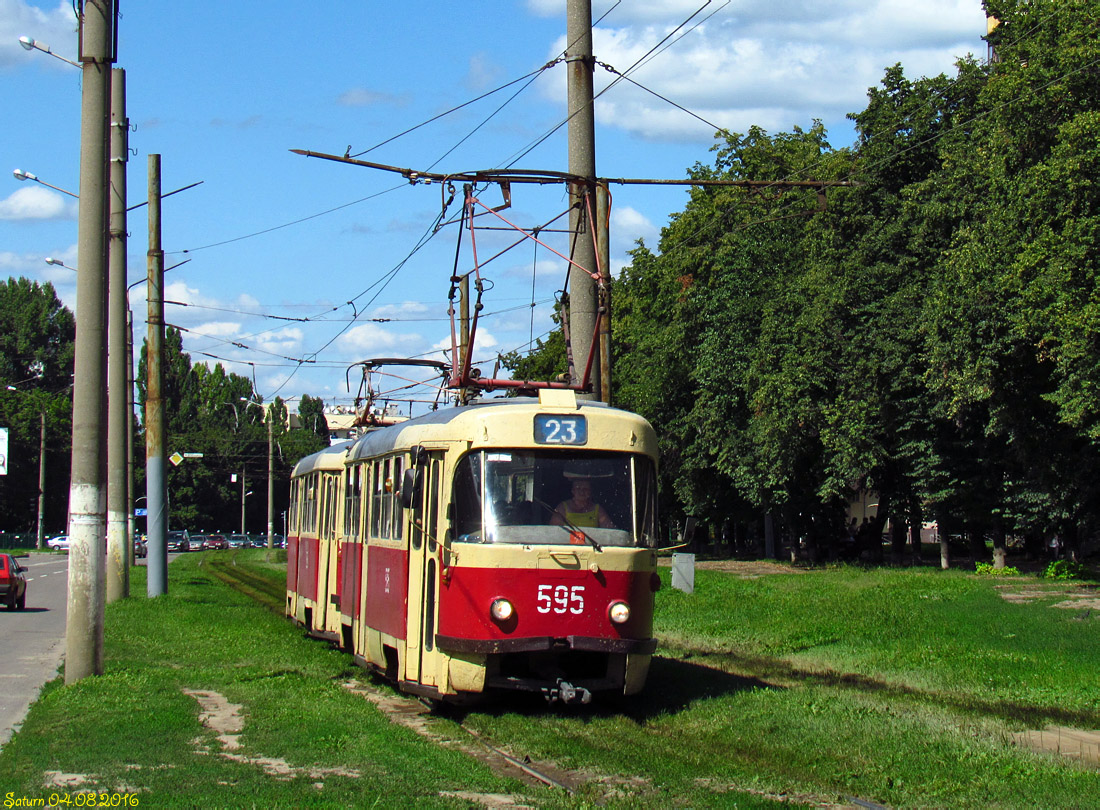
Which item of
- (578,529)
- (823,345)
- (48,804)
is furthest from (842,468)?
(48,804)

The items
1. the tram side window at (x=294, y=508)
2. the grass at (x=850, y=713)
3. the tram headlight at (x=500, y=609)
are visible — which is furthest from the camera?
the tram side window at (x=294, y=508)

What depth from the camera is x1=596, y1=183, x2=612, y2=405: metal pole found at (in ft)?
57.0

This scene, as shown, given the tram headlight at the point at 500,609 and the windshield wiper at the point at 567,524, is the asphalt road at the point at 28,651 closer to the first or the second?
the tram headlight at the point at 500,609

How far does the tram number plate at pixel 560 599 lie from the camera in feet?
36.2

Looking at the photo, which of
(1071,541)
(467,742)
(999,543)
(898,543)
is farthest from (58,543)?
(467,742)

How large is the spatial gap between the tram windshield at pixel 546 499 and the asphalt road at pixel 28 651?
4322 mm

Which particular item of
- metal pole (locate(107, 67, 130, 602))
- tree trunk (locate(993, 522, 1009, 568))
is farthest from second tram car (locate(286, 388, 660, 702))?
tree trunk (locate(993, 522, 1009, 568))

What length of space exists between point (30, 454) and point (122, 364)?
74.8 m

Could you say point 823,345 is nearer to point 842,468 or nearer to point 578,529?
point 842,468

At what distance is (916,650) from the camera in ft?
53.9

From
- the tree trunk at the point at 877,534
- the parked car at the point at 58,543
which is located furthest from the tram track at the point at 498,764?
the parked car at the point at 58,543

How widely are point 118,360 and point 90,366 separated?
13.1 meters

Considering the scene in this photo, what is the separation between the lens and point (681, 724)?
35.7ft

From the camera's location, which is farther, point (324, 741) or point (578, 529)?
point (578, 529)
